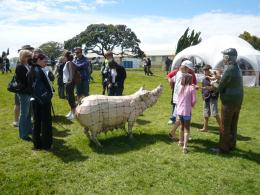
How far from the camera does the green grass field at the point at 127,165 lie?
5.75 m

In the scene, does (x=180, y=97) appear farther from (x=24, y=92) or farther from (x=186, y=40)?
(x=186, y=40)

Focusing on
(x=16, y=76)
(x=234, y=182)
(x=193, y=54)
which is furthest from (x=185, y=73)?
(x=193, y=54)

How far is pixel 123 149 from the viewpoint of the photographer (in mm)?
7621

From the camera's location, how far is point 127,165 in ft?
21.9

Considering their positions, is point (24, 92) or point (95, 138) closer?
point (95, 138)

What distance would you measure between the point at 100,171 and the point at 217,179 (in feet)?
6.55

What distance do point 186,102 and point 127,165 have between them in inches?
72.8

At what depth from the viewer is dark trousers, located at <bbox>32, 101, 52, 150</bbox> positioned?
7.15m

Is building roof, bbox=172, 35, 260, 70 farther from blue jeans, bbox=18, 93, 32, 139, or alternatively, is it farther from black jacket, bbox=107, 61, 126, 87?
blue jeans, bbox=18, 93, 32, 139

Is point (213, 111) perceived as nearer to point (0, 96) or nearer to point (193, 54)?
point (0, 96)

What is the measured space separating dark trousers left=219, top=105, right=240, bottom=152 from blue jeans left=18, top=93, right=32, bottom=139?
415 centimetres

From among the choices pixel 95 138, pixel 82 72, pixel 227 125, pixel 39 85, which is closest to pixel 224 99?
pixel 227 125

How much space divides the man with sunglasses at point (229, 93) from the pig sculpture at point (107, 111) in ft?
6.39

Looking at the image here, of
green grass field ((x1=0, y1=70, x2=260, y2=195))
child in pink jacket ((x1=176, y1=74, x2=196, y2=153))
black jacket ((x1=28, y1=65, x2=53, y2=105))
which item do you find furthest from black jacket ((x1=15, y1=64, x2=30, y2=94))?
child in pink jacket ((x1=176, y1=74, x2=196, y2=153))
